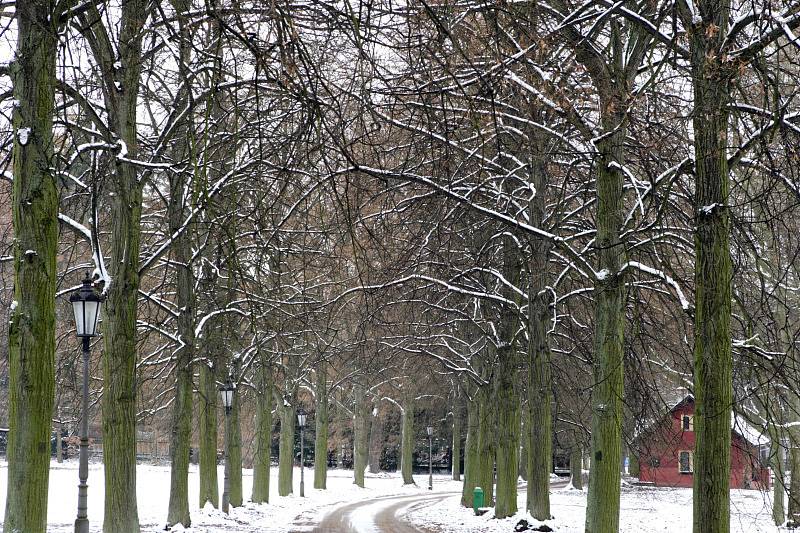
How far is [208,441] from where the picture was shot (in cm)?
2586

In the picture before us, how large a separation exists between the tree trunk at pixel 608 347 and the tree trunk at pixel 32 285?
299 inches


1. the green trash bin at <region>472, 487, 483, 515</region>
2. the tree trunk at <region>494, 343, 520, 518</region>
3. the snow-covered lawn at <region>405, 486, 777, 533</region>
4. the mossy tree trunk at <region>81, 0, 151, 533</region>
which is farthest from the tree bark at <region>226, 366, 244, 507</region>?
the mossy tree trunk at <region>81, 0, 151, 533</region>

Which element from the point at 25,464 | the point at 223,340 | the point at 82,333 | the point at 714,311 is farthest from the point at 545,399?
the point at 25,464

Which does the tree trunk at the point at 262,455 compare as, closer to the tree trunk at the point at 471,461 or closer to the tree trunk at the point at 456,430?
the tree trunk at the point at 471,461

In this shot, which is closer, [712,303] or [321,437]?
[712,303]

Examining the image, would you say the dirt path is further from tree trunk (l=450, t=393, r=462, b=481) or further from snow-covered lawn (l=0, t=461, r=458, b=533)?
tree trunk (l=450, t=393, r=462, b=481)

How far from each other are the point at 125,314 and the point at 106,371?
91cm

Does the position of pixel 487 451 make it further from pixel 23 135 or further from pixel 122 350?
pixel 23 135

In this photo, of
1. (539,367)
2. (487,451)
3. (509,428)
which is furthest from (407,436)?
(539,367)

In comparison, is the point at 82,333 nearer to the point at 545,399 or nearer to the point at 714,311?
the point at 714,311

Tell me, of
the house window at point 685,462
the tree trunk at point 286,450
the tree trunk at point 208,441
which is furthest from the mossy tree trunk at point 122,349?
the house window at point 685,462

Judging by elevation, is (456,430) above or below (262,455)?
below

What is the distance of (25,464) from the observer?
26.9ft

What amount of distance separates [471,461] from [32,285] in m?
28.7
